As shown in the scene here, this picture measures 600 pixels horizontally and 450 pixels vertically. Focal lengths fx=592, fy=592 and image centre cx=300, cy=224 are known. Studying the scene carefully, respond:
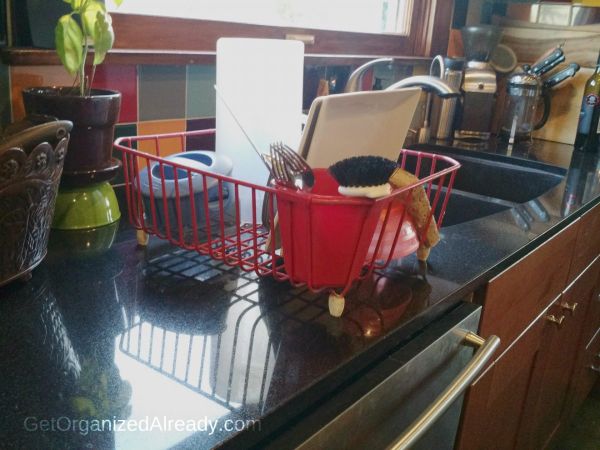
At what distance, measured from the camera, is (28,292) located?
682mm

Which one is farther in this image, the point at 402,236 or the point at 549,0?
the point at 549,0

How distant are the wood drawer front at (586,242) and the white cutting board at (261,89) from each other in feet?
2.36

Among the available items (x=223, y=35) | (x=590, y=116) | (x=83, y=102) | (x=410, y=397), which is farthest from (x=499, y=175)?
(x=83, y=102)

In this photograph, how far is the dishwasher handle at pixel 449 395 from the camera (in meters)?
0.63

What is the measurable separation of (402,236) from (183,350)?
348 mm

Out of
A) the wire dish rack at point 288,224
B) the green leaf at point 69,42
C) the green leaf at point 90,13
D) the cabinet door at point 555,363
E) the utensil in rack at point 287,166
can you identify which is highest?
the green leaf at point 90,13

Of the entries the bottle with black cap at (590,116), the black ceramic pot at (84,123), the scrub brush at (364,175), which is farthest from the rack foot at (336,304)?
the bottle with black cap at (590,116)

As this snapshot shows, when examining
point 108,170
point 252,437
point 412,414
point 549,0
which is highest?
point 549,0

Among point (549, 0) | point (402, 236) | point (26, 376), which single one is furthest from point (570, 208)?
point (549, 0)

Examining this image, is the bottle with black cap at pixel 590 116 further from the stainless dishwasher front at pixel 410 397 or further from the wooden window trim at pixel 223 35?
the stainless dishwasher front at pixel 410 397

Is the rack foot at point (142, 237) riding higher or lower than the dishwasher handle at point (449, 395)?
higher

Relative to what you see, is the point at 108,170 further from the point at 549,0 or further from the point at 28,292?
the point at 549,0

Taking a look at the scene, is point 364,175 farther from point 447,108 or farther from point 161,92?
point 447,108

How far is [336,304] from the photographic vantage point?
25.9 inches
